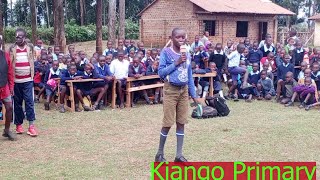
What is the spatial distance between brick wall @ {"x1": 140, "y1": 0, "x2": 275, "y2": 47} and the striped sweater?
818 inches

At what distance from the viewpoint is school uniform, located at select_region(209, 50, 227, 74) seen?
1276 centimetres

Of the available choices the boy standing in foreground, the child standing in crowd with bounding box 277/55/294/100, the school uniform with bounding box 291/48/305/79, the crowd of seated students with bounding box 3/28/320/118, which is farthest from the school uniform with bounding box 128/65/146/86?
the boy standing in foreground

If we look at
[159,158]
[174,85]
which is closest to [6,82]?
[159,158]

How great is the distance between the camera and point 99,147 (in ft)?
23.2

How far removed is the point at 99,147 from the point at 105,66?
4.12 meters

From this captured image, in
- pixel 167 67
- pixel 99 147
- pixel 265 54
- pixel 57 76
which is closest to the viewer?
pixel 167 67

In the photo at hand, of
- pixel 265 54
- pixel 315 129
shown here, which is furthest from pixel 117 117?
pixel 265 54

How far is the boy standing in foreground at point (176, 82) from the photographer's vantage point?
5660mm

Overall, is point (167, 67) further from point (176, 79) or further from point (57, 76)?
point (57, 76)

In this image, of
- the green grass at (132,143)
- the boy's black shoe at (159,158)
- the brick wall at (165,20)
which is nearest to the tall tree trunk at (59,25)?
the green grass at (132,143)

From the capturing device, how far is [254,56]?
1317 cm

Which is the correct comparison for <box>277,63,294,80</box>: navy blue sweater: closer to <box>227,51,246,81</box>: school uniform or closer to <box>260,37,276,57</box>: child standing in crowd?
<box>227,51,246,81</box>: school uniform

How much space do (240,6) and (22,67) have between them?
24.4m

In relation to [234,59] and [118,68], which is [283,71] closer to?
[234,59]
